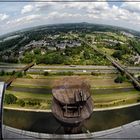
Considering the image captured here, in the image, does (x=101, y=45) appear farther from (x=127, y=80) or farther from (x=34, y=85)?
(x=34, y=85)

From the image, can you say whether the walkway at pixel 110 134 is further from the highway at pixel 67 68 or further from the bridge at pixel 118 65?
the highway at pixel 67 68

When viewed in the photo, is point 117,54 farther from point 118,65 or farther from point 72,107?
point 72,107

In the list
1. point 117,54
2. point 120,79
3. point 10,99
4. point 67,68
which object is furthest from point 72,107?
point 117,54

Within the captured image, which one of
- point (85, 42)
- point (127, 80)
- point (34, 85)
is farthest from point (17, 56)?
point (127, 80)

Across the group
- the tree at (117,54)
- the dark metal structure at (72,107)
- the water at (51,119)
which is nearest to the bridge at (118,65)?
→ the tree at (117,54)

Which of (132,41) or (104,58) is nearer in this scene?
(104,58)

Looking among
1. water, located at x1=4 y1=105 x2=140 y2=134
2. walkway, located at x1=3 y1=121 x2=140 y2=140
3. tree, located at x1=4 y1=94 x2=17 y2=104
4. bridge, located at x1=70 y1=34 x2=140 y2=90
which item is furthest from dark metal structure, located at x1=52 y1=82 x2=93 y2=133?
bridge, located at x1=70 y1=34 x2=140 y2=90
